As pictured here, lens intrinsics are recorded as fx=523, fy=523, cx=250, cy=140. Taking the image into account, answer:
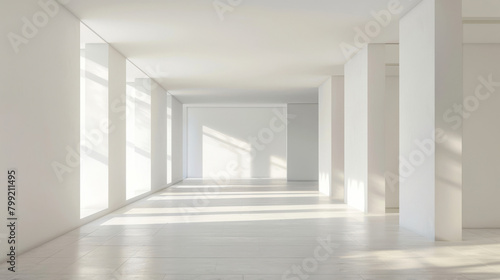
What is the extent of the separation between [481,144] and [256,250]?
4.38 m

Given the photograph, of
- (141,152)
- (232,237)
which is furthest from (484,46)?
(141,152)

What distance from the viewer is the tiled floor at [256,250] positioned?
491 cm

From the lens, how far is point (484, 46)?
8.41 metres

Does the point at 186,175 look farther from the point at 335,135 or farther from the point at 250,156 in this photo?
the point at 335,135

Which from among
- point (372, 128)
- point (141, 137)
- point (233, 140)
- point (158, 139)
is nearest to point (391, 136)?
point (372, 128)

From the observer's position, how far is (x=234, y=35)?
9461 millimetres

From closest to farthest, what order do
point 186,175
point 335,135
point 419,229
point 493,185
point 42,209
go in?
point 42,209 → point 419,229 → point 493,185 → point 335,135 → point 186,175

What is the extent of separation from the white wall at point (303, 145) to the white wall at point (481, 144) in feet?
43.4

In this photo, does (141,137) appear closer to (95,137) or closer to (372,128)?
(95,137)

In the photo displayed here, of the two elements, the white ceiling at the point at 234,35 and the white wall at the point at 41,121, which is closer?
the white wall at the point at 41,121

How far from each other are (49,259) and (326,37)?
631 centimetres

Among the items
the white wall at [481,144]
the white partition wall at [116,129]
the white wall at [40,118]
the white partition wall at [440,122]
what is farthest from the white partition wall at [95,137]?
the white wall at [481,144]

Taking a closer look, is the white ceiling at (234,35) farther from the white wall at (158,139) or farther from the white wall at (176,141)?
the white wall at (176,141)

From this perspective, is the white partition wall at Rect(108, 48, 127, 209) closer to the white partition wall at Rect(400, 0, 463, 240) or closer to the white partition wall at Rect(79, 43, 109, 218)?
the white partition wall at Rect(79, 43, 109, 218)
